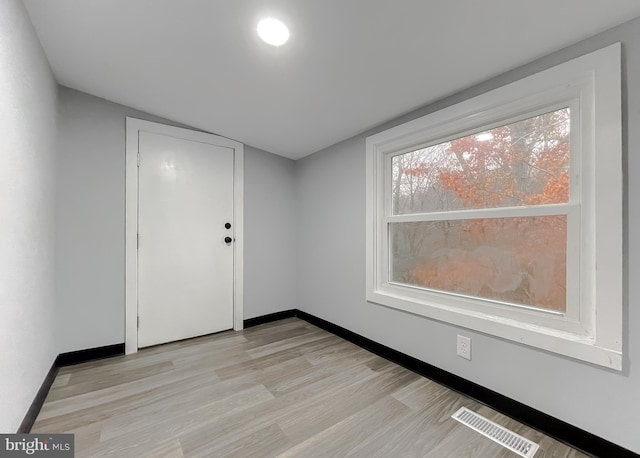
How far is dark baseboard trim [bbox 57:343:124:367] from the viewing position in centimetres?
206

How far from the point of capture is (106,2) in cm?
131

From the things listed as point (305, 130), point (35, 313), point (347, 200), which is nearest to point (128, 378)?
point (35, 313)

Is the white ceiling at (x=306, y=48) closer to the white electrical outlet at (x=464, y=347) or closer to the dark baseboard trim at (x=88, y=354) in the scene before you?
the white electrical outlet at (x=464, y=347)

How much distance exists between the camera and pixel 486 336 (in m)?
1.58

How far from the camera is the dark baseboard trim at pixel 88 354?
2064 mm

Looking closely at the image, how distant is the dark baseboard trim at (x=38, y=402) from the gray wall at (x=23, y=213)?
0.15 feet

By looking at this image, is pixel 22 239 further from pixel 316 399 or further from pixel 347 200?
pixel 347 200

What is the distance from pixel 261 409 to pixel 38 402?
1.26 metres

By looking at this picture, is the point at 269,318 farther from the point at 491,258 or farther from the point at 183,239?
the point at 491,258

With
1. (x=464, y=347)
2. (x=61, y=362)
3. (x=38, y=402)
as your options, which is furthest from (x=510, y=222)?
(x=61, y=362)

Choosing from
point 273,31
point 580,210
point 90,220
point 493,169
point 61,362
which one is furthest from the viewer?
point 90,220

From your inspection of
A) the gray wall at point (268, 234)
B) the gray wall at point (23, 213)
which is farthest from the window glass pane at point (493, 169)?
the gray wall at point (23, 213)

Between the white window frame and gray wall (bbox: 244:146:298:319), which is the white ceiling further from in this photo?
gray wall (bbox: 244:146:298:319)

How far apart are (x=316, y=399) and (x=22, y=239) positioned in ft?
5.82
